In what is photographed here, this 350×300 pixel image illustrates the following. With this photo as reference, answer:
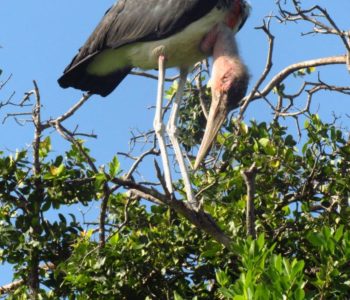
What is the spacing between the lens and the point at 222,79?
26.6 feet

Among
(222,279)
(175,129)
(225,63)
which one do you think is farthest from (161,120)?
(222,279)

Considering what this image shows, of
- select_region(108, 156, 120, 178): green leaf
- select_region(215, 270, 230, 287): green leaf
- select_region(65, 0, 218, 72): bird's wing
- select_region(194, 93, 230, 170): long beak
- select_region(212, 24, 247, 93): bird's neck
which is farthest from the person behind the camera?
select_region(65, 0, 218, 72): bird's wing

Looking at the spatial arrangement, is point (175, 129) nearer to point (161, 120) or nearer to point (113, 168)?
point (161, 120)

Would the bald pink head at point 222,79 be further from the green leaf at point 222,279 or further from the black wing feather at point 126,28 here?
the green leaf at point 222,279

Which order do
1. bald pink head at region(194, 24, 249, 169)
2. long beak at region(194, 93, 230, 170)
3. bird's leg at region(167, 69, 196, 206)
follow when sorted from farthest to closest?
bald pink head at region(194, 24, 249, 169) → long beak at region(194, 93, 230, 170) → bird's leg at region(167, 69, 196, 206)

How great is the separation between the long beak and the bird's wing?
0.66 meters

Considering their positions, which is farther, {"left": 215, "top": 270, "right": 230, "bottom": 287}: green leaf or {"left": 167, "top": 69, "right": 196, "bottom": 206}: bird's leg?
{"left": 167, "top": 69, "right": 196, "bottom": 206}: bird's leg

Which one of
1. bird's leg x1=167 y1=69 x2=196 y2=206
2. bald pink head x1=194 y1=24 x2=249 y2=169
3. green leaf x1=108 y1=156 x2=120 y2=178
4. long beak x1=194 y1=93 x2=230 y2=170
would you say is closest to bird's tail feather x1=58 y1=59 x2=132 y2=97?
bird's leg x1=167 y1=69 x2=196 y2=206

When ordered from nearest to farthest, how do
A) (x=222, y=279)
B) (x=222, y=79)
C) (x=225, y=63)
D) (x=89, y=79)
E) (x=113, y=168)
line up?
1. (x=222, y=279)
2. (x=113, y=168)
3. (x=222, y=79)
4. (x=225, y=63)
5. (x=89, y=79)

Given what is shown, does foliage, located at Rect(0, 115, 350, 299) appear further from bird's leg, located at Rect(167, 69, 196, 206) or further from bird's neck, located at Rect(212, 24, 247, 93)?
bird's neck, located at Rect(212, 24, 247, 93)

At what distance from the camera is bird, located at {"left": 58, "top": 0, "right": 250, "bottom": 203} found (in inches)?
319

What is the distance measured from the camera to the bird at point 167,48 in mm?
8094

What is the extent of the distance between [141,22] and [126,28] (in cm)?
13

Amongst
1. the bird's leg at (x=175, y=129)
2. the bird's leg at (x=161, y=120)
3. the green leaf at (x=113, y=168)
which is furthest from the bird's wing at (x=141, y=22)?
the green leaf at (x=113, y=168)
